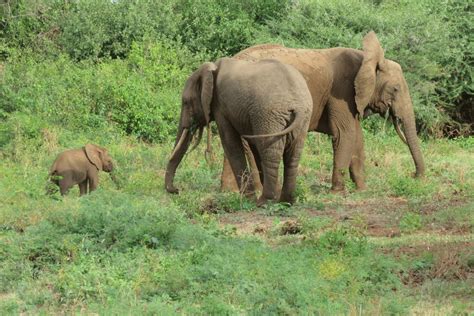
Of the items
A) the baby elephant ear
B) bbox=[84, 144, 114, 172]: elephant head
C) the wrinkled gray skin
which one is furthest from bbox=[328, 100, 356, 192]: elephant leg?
the baby elephant ear

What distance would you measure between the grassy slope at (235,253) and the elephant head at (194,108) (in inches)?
24.0

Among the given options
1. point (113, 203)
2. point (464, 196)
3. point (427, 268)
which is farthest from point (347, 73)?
point (427, 268)

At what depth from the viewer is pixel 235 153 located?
13945mm

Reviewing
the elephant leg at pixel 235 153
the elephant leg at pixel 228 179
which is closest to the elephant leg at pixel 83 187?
the elephant leg at pixel 228 179

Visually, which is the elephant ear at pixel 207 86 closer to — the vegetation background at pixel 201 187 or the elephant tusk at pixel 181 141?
the elephant tusk at pixel 181 141

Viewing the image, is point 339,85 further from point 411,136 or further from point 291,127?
point 291,127

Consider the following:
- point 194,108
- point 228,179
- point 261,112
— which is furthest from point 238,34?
point 261,112

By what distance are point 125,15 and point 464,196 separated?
13486 mm

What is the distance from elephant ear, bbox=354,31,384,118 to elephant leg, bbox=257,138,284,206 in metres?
2.55

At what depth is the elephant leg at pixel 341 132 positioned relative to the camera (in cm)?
1546

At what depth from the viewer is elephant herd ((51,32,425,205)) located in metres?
13.3

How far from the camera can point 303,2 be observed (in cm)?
2523

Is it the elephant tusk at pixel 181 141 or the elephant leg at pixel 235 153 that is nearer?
the elephant leg at pixel 235 153

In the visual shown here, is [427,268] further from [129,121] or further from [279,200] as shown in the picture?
[129,121]
